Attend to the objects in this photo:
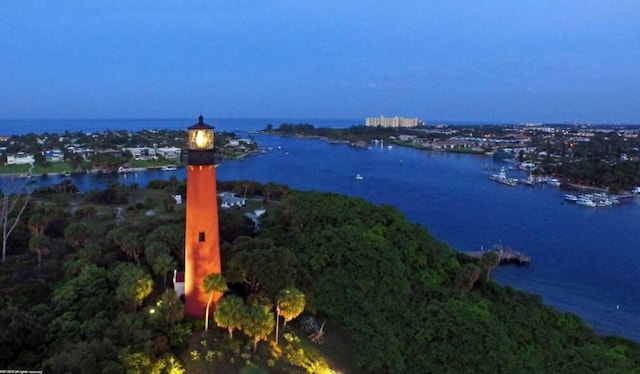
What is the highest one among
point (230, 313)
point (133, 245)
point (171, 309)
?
point (133, 245)

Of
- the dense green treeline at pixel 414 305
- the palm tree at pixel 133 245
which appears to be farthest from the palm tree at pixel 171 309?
the palm tree at pixel 133 245

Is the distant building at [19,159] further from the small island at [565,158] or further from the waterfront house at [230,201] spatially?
the small island at [565,158]

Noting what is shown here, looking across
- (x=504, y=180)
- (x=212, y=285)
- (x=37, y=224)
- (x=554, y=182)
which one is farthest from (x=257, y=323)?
(x=554, y=182)

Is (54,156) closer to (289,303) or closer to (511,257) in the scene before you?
(511,257)

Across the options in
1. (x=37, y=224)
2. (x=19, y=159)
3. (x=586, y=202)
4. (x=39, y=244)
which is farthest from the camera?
(x=19, y=159)

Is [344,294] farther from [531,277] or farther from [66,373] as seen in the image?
[531,277]

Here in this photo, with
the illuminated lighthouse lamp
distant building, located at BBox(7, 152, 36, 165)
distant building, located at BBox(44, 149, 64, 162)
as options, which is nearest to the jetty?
the illuminated lighthouse lamp
